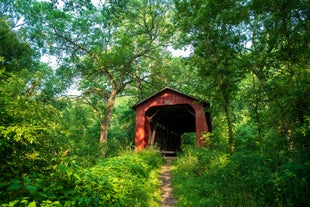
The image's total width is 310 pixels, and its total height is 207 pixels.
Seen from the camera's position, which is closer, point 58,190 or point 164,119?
point 58,190

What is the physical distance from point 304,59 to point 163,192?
6567 millimetres

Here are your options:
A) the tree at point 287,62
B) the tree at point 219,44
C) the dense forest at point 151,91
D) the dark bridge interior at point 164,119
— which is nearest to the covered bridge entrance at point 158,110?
the dark bridge interior at point 164,119

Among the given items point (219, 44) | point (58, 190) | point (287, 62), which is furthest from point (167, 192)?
point (219, 44)

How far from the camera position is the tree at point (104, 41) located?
20547 millimetres

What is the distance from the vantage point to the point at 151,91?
2575cm

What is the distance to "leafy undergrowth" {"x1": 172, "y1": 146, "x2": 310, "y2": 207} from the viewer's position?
14.1 feet

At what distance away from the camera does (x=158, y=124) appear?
65.4ft

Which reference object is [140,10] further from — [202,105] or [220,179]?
[220,179]

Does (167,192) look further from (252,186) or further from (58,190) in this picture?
(58,190)

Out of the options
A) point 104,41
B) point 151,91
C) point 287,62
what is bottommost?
point 287,62

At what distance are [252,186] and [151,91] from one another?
20.9 metres

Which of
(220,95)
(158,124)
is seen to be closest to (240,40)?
(220,95)

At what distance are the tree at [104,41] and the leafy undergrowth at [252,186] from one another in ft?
50.3

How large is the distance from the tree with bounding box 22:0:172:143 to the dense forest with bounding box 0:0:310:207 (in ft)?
0.36
